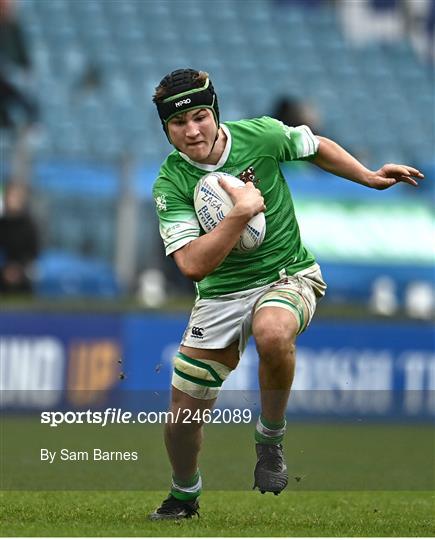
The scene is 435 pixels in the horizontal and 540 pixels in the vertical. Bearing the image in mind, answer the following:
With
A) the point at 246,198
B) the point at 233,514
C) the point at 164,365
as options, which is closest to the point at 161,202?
the point at 246,198

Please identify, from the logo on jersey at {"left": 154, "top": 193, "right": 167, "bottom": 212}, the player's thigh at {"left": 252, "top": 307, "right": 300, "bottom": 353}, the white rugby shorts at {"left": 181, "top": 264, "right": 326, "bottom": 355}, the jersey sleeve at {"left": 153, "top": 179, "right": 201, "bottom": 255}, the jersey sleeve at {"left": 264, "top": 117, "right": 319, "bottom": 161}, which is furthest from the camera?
the jersey sleeve at {"left": 264, "top": 117, "right": 319, "bottom": 161}

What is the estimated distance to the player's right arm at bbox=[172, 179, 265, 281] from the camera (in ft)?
19.8

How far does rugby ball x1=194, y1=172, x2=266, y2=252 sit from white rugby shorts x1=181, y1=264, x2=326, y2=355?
280 mm

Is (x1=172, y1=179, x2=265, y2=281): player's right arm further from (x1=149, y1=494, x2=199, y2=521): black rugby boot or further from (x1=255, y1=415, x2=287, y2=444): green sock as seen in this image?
(x1=149, y1=494, x2=199, y2=521): black rugby boot

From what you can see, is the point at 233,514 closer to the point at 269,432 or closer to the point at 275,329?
the point at 269,432

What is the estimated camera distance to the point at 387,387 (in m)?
13.7

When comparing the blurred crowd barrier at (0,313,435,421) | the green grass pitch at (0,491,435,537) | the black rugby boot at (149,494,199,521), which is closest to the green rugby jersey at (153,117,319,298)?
the black rugby boot at (149,494,199,521)

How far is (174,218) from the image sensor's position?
6.33 meters

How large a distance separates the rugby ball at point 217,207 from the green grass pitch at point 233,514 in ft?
4.54

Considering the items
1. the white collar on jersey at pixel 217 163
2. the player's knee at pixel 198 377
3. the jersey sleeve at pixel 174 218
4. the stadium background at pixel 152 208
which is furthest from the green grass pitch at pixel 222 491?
the stadium background at pixel 152 208

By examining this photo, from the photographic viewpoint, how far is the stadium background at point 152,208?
13.2m

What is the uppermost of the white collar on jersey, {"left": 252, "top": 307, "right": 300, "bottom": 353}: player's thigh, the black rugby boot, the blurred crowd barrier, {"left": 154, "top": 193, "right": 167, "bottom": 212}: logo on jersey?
the white collar on jersey

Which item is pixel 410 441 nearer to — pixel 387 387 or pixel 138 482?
pixel 387 387

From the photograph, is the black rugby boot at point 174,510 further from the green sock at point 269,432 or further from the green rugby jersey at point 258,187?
the green rugby jersey at point 258,187
